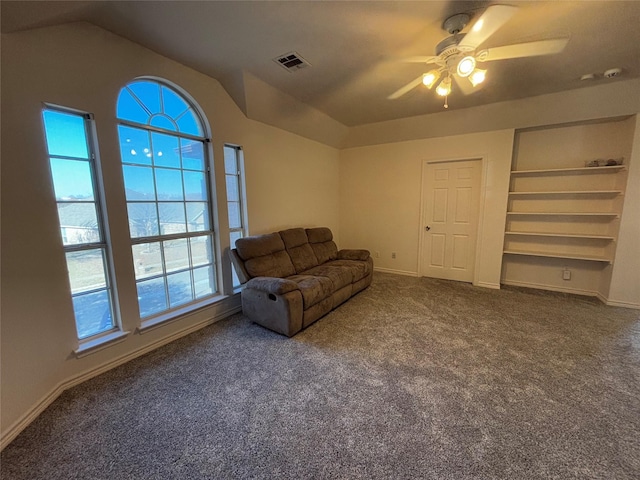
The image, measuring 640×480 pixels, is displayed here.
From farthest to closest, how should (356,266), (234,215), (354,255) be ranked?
1. (354,255)
2. (356,266)
3. (234,215)

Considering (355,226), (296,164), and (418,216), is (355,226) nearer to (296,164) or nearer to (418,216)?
(418,216)

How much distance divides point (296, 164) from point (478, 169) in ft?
9.30

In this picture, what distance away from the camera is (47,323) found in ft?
5.96

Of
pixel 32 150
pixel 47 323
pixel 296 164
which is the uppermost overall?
pixel 296 164

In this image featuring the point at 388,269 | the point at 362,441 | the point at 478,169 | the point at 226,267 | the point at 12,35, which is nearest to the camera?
the point at 362,441

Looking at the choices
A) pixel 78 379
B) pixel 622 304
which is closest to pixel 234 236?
pixel 78 379

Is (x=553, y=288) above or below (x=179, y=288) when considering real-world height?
below

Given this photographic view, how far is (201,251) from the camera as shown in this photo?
2.98 m

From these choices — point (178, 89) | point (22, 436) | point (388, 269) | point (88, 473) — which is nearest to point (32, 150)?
point (178, 89)

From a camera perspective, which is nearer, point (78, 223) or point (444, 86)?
point (78, 223)

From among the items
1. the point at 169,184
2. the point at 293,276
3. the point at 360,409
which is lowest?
the point at 360,409

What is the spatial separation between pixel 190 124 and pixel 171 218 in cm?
102

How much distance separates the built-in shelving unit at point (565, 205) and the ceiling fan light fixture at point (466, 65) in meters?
2.56

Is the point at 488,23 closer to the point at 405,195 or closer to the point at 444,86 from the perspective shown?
the point at 444,86
